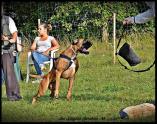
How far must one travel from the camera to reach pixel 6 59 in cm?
765

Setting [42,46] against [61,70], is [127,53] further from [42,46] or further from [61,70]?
[42,46]

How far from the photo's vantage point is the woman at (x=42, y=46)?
8625mm

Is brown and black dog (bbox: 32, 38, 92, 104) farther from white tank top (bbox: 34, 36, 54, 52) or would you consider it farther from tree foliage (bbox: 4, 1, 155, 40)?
tree foliage (bbox: 4, 1, 155, 40)

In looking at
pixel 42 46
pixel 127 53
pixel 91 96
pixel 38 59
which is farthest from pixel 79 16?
pixel 127 53

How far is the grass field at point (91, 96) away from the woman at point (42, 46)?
46cm

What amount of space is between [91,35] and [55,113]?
7.99 m

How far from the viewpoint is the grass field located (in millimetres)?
6422

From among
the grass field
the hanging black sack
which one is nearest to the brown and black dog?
the grass field

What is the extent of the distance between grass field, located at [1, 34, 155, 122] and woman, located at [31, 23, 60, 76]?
464 mm

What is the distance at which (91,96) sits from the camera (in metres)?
8.08

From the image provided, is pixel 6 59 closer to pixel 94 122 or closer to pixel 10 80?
pixel 10 80

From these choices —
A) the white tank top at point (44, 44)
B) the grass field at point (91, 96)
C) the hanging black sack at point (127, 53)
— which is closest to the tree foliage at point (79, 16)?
the grass field at point (91, 96)

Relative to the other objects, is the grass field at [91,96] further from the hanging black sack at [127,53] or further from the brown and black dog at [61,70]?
the hanging black sack at [127,53]

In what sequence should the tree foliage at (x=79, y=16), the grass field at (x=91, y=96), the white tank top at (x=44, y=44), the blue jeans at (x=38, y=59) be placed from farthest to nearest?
the tree foliage at (x=79, y=16) < the blue jeans at (x=38, y=59) < the white tank top at (x=44, y=44) < the grass field at (x=91, y=96)
